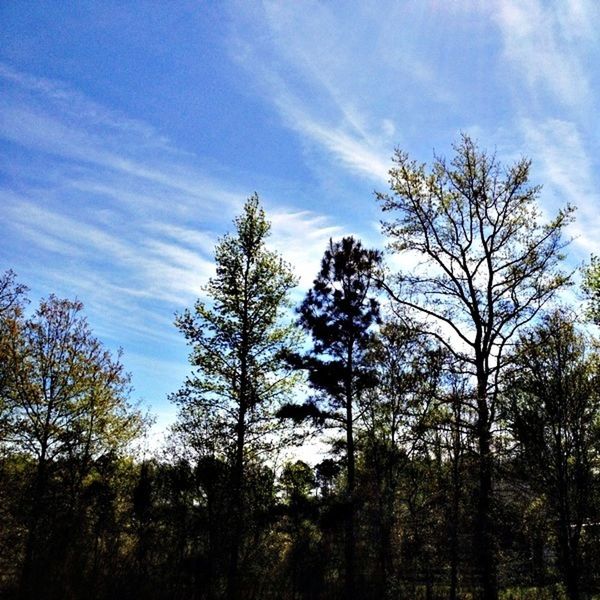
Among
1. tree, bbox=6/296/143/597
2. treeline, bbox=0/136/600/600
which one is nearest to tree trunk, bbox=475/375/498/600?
treeline, bbox=0/136/600/600

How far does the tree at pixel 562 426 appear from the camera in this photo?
11344mm

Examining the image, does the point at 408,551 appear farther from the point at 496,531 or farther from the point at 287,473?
the point at 287,473

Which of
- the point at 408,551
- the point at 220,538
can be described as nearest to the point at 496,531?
the point at 408,551

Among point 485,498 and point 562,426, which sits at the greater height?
point 562,426

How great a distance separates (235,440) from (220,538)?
10.3ft

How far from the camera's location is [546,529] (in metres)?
13.4

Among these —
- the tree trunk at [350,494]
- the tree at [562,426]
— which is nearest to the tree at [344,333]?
the tree trunk at [350,494]

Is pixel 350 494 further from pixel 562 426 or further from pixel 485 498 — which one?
pixel 562 426

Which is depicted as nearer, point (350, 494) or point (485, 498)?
point (485, 498)

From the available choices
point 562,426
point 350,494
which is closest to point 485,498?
point 562,426

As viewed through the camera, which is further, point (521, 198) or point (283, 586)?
point (283, 586)

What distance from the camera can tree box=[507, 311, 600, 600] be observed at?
1134 centimetres

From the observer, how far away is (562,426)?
1165cm

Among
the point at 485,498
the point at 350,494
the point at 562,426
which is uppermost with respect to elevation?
the point at 562,426
